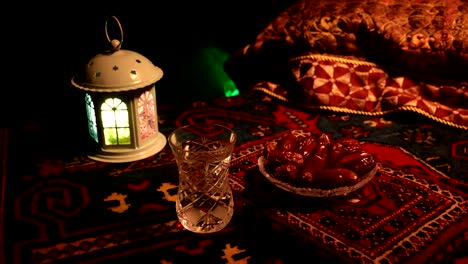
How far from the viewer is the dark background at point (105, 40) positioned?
175 centimetres

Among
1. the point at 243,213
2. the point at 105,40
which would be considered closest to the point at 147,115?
the point at 243,213

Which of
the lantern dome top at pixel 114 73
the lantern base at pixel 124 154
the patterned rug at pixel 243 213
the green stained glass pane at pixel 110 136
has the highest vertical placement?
the lantern dome top at pixel 114 73

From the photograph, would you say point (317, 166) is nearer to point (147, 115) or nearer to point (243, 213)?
point (243, 213)

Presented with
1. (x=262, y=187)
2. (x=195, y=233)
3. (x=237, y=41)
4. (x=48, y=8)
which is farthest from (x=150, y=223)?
(x=237, y=41)

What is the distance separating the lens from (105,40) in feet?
5.26

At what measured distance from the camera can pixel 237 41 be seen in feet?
6.91

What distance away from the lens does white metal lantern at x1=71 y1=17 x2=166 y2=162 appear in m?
1.06

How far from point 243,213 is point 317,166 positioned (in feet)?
0.59

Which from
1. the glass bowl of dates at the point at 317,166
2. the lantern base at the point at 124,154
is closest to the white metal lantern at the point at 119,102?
the lantern base at the point at 124,154

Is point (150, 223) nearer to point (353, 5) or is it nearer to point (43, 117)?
point (43, 117)

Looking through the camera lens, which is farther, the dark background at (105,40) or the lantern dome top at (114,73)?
the dark background at (105,40)

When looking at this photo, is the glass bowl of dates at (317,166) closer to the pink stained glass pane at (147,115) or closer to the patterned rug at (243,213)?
the patterned rug at (243,213)

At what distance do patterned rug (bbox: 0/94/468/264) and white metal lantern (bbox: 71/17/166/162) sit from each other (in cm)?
→ 4

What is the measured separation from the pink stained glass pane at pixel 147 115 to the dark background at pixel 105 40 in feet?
1.37
